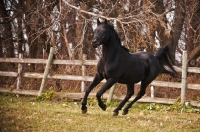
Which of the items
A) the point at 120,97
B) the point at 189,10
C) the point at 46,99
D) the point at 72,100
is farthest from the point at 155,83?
the point at 189,10

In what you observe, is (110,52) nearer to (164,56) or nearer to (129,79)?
(129,79)

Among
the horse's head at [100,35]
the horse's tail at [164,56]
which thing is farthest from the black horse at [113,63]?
the horse's tail at [164,56]

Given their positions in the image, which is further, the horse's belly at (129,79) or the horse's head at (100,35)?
the horse's belly at (129,79)

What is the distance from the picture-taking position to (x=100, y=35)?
7.41 meters

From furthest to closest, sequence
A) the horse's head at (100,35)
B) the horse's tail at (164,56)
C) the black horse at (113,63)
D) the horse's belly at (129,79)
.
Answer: the horse's tail at (164,56), the horse's belly at (129,79), the black horse at (113,63), the horse's head at (100,35)

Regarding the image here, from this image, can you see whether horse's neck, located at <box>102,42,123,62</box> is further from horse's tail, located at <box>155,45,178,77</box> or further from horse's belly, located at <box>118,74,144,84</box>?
horse's tail, located at <box>155,45,178,77</box>

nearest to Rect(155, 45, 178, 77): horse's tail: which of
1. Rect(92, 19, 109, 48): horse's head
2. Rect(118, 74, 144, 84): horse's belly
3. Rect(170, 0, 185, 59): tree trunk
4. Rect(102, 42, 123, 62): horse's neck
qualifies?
Rect(118, 74, 144, 84): horse's belly

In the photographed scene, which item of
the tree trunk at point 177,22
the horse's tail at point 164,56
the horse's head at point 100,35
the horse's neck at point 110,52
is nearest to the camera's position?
the horse's head at point 100,35

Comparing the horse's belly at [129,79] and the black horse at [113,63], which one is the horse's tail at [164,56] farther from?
the horse's belly at [129,79]

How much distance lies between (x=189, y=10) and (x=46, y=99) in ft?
28.1

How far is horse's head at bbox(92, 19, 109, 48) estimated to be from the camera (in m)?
7.27

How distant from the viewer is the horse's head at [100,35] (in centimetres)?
727

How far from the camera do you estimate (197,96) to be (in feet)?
38.5

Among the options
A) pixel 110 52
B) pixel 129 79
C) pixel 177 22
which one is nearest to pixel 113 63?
pixel 110 52
